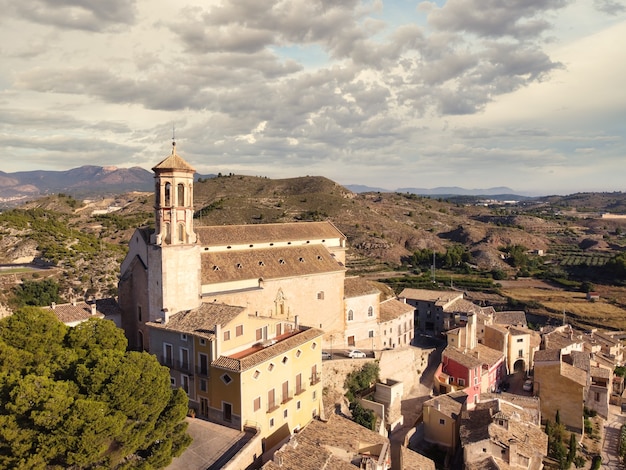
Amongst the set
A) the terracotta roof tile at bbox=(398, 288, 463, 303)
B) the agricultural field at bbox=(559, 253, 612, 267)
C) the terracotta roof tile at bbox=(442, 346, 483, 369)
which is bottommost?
the agricultural field at bbox=(559, 253, 612, 267)

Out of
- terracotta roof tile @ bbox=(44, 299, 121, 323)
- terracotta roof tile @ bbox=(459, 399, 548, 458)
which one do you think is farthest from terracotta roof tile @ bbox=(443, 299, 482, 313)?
terracotta roof tile @ bbox=(44, 299, 121, 323)

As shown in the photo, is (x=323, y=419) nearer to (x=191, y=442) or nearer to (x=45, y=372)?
(x=191, y=442)

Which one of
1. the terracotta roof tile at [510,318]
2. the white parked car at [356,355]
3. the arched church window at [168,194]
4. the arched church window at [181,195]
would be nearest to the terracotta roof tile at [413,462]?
the white parked car at [356,355]

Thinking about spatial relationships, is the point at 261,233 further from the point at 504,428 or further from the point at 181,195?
the point at 504,428

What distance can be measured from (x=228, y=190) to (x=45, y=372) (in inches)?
4088

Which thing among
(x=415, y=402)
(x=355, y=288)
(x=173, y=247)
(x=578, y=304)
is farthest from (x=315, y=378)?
(x=578, y=304)

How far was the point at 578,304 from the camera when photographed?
7188 cm

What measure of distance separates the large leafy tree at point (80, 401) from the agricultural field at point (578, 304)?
6087 cm

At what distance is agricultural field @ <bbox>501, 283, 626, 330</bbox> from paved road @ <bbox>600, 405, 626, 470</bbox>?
25.2 m

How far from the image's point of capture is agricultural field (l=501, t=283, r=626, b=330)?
64.8 m

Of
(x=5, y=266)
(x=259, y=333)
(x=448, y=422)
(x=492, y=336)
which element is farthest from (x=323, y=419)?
(x=5, y=266)

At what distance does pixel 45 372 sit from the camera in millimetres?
19172

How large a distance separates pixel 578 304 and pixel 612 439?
130 feet

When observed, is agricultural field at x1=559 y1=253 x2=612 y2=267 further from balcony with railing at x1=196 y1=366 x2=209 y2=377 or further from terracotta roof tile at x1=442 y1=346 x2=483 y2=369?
balcony with railing at x1=196 y1=366 x2=209 y2=377
